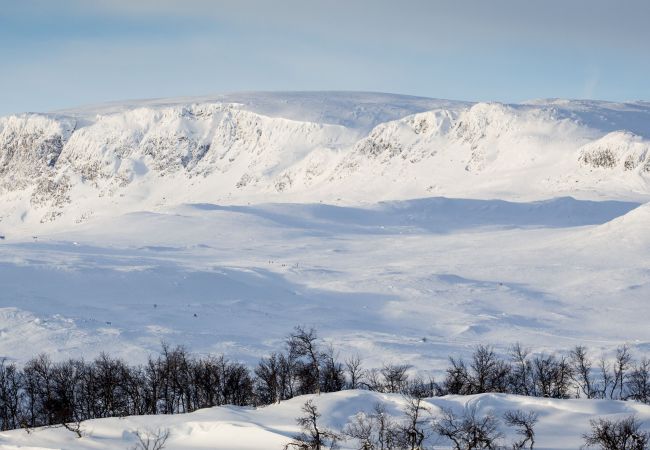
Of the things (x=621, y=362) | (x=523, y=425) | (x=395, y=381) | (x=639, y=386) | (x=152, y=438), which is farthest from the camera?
(x=621, y=362)

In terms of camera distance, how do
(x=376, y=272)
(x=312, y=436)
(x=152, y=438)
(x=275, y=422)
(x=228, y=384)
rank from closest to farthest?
(x=312, y=436) → (x=152, y=438) → (x=275, y=422) → (x=228, y=384) → (x=376, y=272)

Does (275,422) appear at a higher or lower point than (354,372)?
lower

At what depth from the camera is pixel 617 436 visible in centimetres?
3934

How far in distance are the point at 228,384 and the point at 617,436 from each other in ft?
96.0

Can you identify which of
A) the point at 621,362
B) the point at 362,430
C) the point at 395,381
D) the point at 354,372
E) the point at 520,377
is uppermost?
the point at 621,362

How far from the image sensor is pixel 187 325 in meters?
89.9

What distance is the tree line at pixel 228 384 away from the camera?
58656 millimetres

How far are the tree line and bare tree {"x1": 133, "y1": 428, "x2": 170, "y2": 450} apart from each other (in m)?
9.82

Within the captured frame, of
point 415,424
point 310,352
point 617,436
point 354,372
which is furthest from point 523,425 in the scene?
point 354,372

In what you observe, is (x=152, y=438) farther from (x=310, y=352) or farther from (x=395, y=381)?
(x=395, y=381)

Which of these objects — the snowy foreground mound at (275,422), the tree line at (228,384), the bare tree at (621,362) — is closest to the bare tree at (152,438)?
the snowy foreground mound at (275,422)

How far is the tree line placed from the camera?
58656 millimetres

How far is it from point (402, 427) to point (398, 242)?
10155 centimetres

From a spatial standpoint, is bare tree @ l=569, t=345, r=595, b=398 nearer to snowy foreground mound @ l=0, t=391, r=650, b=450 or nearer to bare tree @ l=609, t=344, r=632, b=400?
bare tree @ l=609, t=344, r=632, b=400
